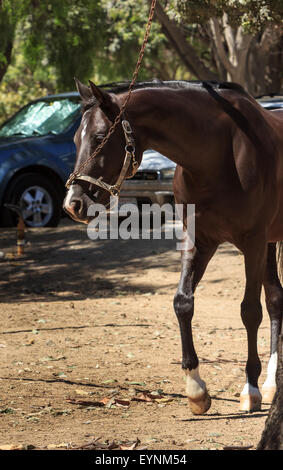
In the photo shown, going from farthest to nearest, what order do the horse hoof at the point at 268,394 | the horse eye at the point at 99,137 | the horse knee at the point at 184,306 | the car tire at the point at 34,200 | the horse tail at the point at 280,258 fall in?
the car tire at the point at 34,200, the horse tail at the point at 280,258, the horse hoof at the point at 268,394, the horse knee at the point at 184,306, the horse eye at the point at 99,137

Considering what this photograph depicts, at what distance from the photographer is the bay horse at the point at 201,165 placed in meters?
5.12

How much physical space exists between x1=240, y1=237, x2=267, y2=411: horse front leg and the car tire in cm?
821

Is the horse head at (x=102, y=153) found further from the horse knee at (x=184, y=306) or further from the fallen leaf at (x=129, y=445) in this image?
the fallen leaf at (x=129, y=445)

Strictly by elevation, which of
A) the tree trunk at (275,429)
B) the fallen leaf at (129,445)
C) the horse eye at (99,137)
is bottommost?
the fallen leaf at (129,445)

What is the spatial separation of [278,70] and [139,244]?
880 centimetres

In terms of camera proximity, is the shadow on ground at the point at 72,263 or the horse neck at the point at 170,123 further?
the shadow on ground at the point at 72,263

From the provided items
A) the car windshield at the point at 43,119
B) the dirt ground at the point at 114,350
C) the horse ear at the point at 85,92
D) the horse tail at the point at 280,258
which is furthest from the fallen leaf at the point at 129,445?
the car windshield at the point at 43,119

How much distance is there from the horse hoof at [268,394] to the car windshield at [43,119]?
8.75 metres

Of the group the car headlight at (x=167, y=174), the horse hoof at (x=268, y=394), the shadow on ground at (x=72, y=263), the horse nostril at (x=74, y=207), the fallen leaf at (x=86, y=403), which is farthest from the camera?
the car headlight at (x=167, y=174)

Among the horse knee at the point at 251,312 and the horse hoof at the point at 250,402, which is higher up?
the horse knee at the point at 251,312

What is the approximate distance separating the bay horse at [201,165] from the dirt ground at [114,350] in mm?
582

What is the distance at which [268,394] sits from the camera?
615 centimetres

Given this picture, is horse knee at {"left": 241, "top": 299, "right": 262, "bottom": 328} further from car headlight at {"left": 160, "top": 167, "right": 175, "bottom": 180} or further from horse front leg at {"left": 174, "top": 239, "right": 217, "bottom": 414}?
car headlight at {"left": 160, "top": 167, "right": 175, "bottom": 180}
